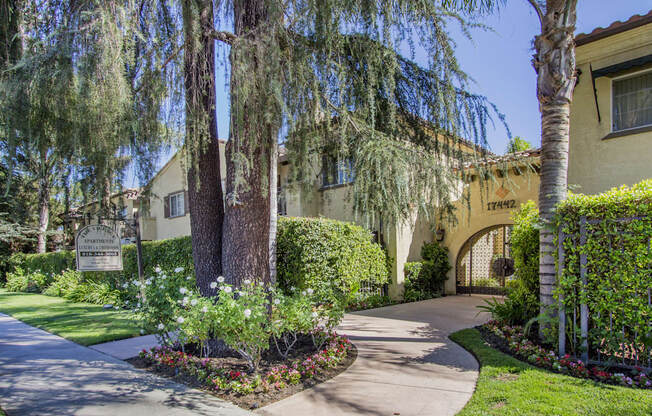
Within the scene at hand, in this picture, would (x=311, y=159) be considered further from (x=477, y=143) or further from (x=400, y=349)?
(x=400, y=349)

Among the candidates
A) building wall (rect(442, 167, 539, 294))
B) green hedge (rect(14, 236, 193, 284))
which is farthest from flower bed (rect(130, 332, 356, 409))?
building wall (rect(442, 167, 539, 294))

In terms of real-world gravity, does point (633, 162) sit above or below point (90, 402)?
above

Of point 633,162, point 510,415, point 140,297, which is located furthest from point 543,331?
point 140,297

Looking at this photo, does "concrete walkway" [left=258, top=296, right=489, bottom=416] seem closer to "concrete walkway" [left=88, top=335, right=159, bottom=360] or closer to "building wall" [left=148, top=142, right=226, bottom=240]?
"concrete walkway" [left=88, top=335, right=159, bottom=360]

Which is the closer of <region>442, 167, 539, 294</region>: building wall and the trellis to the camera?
the trellis

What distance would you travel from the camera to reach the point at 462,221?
13.4 m

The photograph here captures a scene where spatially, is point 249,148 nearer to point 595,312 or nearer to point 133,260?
point 595,312

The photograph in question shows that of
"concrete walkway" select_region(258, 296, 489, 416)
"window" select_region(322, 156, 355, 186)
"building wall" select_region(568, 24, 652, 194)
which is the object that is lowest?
"concrete walkway" select_region(258, 296, 489, 416)

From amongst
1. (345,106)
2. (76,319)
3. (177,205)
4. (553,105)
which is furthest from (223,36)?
(177,205)

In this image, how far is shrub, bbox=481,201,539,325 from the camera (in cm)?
660

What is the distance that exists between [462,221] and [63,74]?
1194cm

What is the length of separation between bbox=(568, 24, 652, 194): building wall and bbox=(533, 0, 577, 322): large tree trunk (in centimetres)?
395

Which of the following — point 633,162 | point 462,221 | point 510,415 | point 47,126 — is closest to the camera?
point 510,415

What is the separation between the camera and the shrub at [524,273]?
6.60m
